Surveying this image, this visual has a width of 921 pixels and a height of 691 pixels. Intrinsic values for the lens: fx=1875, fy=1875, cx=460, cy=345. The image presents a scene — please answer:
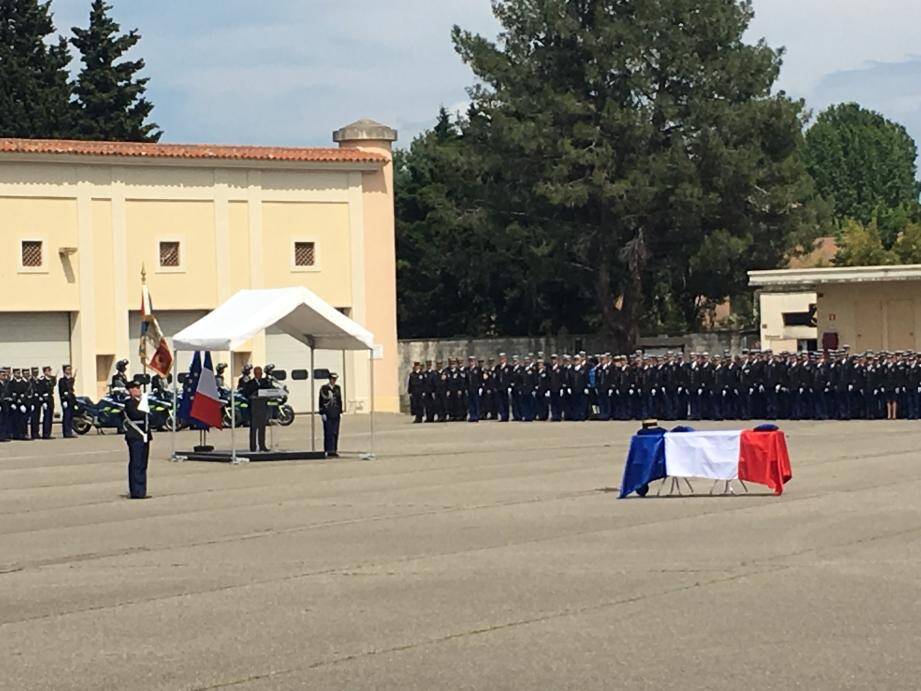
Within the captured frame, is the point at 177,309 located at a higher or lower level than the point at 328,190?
lower

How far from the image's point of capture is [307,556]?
54.3ft

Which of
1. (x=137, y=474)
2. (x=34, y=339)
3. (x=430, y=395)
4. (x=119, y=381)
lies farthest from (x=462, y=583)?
(x=34, y=339)

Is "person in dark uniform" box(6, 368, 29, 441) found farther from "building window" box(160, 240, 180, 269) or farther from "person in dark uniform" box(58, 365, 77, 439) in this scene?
"building window" box(160, 240, 180, 269)

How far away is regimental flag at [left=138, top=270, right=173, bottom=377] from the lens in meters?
33.0

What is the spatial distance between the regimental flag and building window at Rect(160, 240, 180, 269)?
1.01 meters

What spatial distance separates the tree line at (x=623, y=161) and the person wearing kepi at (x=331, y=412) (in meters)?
26.7

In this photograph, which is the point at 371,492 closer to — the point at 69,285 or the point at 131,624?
the point at 131,624

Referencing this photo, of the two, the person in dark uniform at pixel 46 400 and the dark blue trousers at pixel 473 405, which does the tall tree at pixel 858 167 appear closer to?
the dark blue trousers at pixel 473 405

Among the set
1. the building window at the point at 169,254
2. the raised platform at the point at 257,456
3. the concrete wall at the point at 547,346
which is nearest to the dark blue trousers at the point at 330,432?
the raised platform at the point at 257,456

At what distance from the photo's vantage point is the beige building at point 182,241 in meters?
45.9

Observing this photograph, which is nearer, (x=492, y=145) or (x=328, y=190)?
(x=328, y=190)

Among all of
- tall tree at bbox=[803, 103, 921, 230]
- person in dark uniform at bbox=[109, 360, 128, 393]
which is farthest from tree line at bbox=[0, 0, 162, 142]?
tall tree at bbox=[803, 103, 921, 230]

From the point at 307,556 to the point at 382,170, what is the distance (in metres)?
35.7

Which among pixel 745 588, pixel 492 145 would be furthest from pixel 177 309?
pixel 745 588
